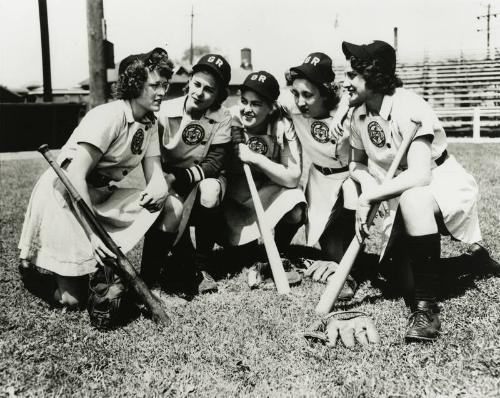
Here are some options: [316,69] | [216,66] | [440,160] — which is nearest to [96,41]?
[216,66]

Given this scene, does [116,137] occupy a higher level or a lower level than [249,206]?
higher

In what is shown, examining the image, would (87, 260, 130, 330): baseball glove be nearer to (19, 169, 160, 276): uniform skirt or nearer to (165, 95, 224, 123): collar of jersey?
(19, 169, 160, 276): uniform skirt

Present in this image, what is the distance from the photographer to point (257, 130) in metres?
4.14

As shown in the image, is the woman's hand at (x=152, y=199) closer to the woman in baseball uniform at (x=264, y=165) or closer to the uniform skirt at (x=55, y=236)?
the uniform skirt at (x=55, y=236)

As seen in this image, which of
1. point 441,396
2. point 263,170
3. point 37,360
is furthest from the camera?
point 263,170

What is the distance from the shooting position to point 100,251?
10.2ft

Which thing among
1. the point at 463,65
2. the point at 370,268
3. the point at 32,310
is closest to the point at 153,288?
the point at 32,310

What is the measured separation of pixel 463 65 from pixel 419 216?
2465 cm

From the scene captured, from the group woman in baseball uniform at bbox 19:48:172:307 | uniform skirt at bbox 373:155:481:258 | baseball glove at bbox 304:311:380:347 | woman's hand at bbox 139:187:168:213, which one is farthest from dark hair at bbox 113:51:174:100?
baseball glove at bbox 304:311:380:347

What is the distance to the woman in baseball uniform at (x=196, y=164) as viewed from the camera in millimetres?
3676

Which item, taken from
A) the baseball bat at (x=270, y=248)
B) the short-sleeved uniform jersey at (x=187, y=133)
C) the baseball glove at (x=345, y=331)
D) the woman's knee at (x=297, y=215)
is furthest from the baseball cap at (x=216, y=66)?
the baseball glove at (x=345, y=331)

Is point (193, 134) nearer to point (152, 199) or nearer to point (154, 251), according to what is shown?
point (152, 199)

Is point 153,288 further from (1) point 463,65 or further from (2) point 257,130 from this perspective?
(1) point 463,65

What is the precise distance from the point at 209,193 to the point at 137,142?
0.63 meters
